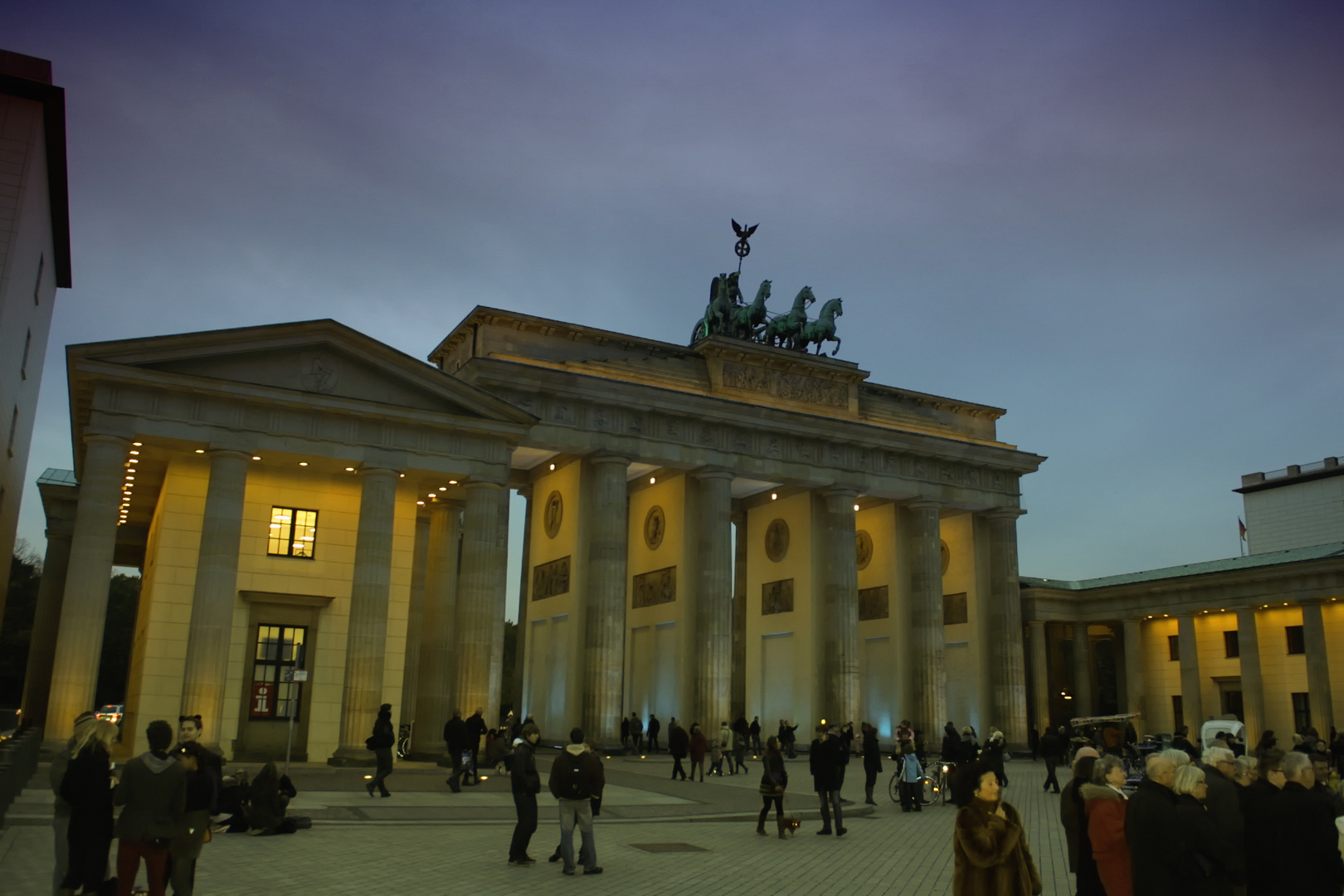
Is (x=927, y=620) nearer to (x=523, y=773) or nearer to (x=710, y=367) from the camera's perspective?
(x=710, y=367)

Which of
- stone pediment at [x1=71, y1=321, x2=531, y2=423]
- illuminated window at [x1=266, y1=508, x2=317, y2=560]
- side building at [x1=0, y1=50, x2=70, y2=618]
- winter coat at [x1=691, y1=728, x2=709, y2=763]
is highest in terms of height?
side building at [x1=0, y1=50, x2=70, y2=618]

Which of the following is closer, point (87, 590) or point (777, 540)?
point (87, 590)

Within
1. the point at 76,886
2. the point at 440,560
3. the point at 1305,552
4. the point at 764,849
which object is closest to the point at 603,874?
the point at 764,849

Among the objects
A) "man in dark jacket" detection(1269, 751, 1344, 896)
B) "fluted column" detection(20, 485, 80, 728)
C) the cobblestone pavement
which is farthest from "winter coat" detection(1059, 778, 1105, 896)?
"fluted column" detection(20, 485, 80, 728)

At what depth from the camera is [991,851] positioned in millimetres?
7395

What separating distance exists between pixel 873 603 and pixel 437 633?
25.6 meters

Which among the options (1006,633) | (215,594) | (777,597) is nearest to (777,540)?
(777,597)

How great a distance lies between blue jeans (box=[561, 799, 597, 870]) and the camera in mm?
13625

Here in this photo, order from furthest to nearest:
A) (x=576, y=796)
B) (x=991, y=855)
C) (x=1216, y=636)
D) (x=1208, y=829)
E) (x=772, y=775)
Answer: (x=1216, y=636), (x=772, y=775), (x=576, y=796), (x=991, y=855), (x=1208, y=829)

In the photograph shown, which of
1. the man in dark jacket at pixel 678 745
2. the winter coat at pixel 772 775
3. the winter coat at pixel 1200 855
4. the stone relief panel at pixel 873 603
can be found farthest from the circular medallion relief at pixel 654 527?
the winter coat at pixel 1200 855

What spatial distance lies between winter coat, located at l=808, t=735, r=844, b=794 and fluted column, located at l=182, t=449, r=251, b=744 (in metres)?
16.3

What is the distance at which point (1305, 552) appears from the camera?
167 feet

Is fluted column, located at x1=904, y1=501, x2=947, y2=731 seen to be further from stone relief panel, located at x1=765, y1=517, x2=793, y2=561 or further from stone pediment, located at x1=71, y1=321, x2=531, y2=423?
stone pediment, located at x1=71, y1=321, x2=531, y2=423

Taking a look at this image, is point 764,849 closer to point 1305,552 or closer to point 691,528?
point 691,528
